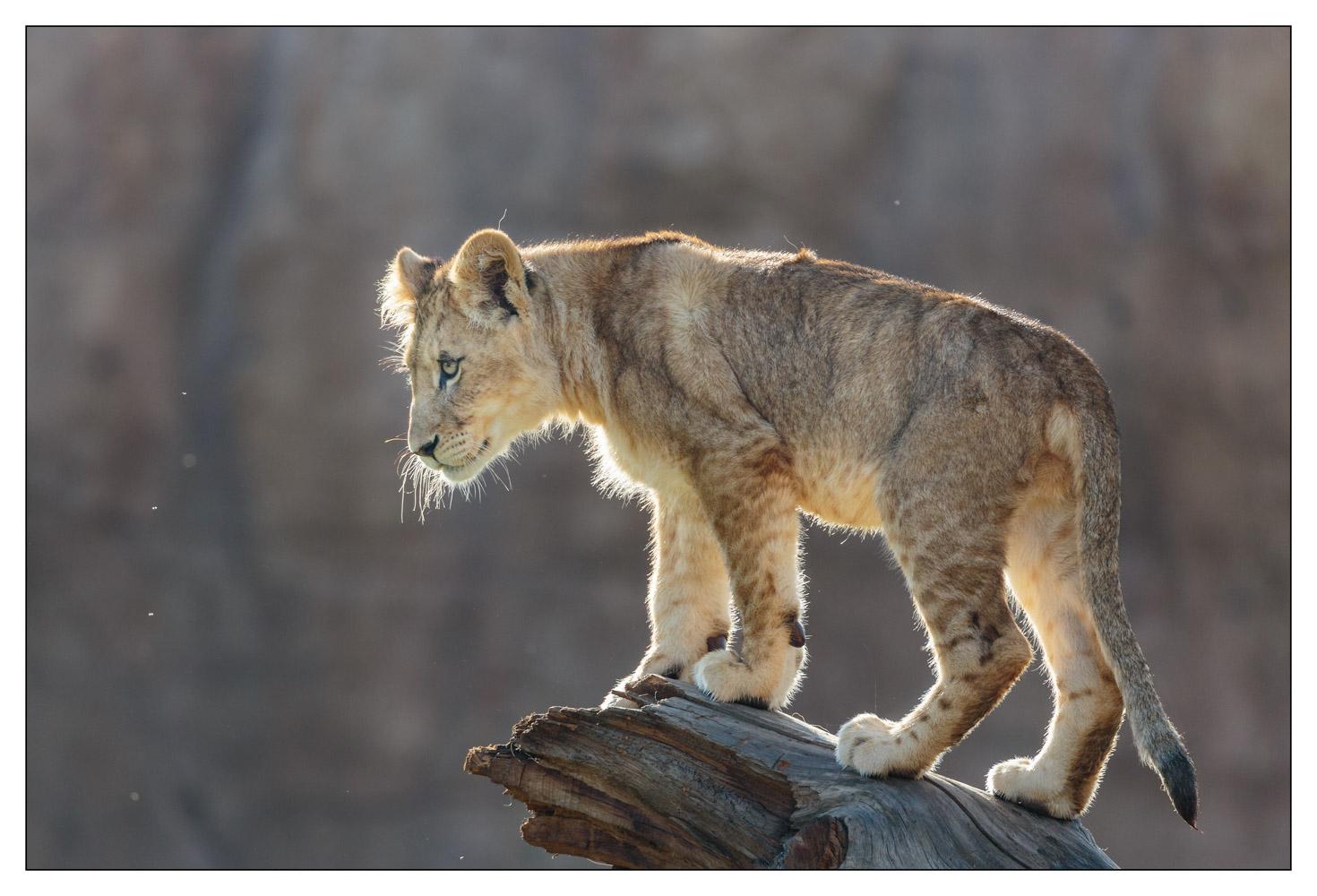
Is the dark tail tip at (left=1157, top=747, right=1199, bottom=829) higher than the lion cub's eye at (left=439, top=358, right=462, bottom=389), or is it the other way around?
the lion cub's eye at (left=439, top=358, right=462, bottom=389)

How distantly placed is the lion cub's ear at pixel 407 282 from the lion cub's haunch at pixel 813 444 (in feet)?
0.04

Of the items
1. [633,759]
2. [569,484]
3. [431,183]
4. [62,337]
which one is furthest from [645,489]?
[62,337]

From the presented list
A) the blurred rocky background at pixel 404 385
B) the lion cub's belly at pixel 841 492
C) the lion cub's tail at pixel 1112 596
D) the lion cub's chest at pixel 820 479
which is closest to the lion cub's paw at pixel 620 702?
the lion cub's chest at pixel 820 479

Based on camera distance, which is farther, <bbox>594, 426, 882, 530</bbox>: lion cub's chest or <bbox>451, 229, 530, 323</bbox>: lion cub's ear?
<bbox>451, 229, 530, 323</bbox>: lion cub's ear

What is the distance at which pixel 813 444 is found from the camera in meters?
4.59

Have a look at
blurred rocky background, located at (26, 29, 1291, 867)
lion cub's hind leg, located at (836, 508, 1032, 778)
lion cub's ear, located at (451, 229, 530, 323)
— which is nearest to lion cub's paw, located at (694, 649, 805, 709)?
lion cub's hind leg, located at (836, 508, 1032, 778)

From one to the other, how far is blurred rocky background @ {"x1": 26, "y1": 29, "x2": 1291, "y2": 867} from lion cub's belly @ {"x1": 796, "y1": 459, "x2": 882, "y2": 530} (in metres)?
4.82

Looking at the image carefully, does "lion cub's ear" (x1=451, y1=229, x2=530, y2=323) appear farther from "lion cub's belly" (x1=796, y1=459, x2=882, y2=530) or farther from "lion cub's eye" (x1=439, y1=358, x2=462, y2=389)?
"lion cub's belly" (x1=796, y1=459, x2=882, y2=530)

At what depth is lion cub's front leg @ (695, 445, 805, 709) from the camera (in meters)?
4.54

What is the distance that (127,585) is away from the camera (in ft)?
31.3

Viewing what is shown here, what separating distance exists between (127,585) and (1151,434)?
673 cm

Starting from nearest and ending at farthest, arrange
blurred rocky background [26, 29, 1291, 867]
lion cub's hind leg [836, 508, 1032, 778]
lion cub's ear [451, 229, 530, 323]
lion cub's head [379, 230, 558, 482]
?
lion cub's hind leg [836, 508, 1032, 778] < lion cub's ear [451, 229, 530, 323] < lion cub's head [379, 230, 558, 482] < blurred rocky background [26, 29, 1291, 867]

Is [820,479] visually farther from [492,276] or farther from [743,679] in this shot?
[492,276]

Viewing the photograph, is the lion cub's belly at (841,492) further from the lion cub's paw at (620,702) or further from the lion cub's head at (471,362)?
the lion cub's head at (471,362)
